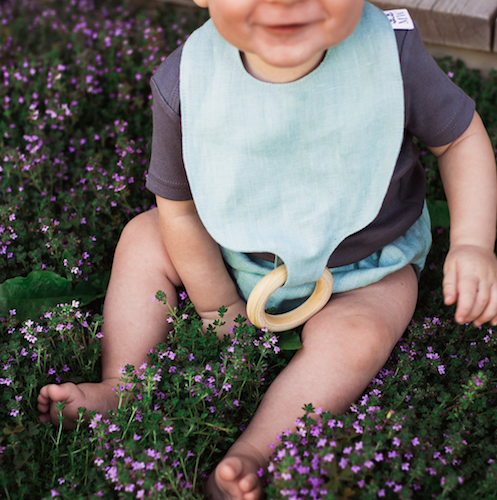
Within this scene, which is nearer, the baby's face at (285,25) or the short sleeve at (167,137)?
the baby's face at (285,25)

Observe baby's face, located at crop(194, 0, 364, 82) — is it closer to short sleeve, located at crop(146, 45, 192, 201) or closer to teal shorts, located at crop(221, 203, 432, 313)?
short sleeve, located at crop(146, 45, 192, 201)

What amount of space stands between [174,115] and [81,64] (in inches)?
74.5

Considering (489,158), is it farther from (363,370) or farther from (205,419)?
(205,419)

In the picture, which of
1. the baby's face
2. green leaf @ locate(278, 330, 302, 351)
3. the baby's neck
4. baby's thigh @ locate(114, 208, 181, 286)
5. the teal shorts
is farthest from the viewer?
baby's thigh @ locate(114, 208, 181, 286)

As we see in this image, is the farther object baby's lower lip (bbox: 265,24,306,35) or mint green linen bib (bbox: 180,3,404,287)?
mint green linen bib (bbox: 180,3,404,287)

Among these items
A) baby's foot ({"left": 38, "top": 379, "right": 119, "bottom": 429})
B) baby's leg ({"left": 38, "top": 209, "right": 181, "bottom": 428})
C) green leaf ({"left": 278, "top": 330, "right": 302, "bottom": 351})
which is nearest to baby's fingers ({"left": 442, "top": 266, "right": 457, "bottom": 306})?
green leaf ({"left": 278, "top": 330, "right": 302, "bottom": 351})

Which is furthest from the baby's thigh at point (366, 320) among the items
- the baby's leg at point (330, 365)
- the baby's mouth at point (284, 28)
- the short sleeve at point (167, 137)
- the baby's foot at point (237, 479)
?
the baby's mouth at point (284, 28)

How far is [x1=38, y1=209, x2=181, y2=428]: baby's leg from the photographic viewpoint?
2.04 metres

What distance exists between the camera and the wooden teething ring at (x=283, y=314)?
6.14 ft

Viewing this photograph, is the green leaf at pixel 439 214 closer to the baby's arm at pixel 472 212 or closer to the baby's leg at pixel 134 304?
the baby's arm at pixel 472 212

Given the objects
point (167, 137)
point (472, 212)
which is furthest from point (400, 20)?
point (167, 137)

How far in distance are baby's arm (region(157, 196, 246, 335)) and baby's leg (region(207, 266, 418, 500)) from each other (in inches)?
12.1

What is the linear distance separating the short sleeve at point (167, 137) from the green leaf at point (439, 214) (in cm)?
130

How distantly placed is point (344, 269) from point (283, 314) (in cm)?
27
